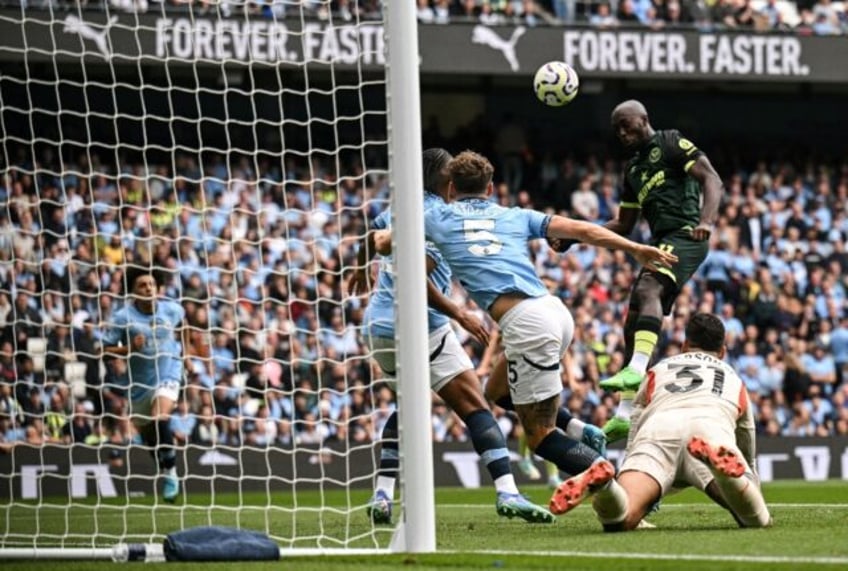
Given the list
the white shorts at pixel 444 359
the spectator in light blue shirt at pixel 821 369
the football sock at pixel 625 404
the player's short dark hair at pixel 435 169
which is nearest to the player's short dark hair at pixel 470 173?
the player's short dark hair at pixel 435 169

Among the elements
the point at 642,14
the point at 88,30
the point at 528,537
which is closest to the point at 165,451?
the point at 88,30

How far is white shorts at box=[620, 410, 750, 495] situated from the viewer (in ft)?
25.8

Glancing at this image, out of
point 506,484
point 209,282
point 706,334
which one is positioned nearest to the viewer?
point 706,334

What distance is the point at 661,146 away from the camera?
10914 millimetres

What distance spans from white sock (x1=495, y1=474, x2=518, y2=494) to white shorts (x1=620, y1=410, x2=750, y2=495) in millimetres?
1008

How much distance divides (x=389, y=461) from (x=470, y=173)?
202cm

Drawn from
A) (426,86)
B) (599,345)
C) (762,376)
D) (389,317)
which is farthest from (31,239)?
(426,86)

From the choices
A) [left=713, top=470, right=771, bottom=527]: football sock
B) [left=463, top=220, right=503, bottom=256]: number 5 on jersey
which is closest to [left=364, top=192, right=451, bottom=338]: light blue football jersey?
[left=463, top=220, right=503, bottom=256]: number 5 on jersey

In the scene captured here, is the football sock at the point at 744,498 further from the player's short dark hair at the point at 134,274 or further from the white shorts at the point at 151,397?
the white shorts at the point at 151,397

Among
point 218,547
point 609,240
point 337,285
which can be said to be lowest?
point 337,285

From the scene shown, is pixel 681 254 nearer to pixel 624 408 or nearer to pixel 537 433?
pixel 624 408

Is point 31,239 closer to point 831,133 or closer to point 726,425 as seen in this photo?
point 726,425

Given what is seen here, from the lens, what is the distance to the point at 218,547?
22.4 ft

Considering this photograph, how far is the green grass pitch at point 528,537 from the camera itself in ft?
20.7
